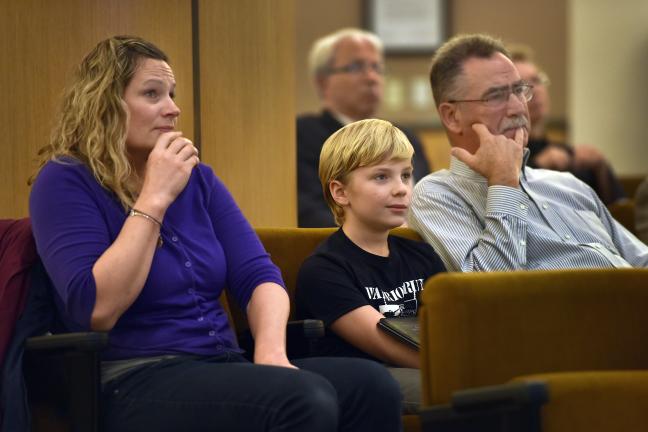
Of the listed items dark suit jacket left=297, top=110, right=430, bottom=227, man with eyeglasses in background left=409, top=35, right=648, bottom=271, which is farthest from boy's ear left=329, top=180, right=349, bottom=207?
dark suit jacket left=297, top=110, right=430, bottom=227

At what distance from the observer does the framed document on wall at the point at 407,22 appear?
7715 mm

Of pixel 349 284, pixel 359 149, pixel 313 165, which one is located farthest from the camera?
pixel 313 165

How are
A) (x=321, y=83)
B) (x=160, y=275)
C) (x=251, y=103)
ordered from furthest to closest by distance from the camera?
(x=321, y=83) < (x=251, y=103) < (x=160, y=275)

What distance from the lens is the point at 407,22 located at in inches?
305

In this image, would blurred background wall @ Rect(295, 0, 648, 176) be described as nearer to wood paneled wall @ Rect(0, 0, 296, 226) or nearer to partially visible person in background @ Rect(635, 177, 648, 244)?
partially visible person in background @ Rect(635, 177, 648, 244)

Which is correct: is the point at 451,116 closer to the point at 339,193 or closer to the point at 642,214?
the point at 339,193

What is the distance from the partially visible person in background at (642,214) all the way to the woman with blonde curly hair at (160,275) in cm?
161

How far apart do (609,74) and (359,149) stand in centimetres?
548

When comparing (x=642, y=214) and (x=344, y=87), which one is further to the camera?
(x=344, y=87)

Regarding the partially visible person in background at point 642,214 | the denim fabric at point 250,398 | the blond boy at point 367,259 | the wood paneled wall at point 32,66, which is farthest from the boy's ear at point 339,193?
the partially visible person in background at point 642,214

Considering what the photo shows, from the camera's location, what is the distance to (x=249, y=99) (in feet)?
9.92

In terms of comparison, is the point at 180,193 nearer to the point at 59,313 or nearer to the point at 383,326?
the point at 59,313

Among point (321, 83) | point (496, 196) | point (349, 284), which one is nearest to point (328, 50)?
point (321, 83)

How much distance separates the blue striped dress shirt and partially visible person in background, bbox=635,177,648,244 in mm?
408
